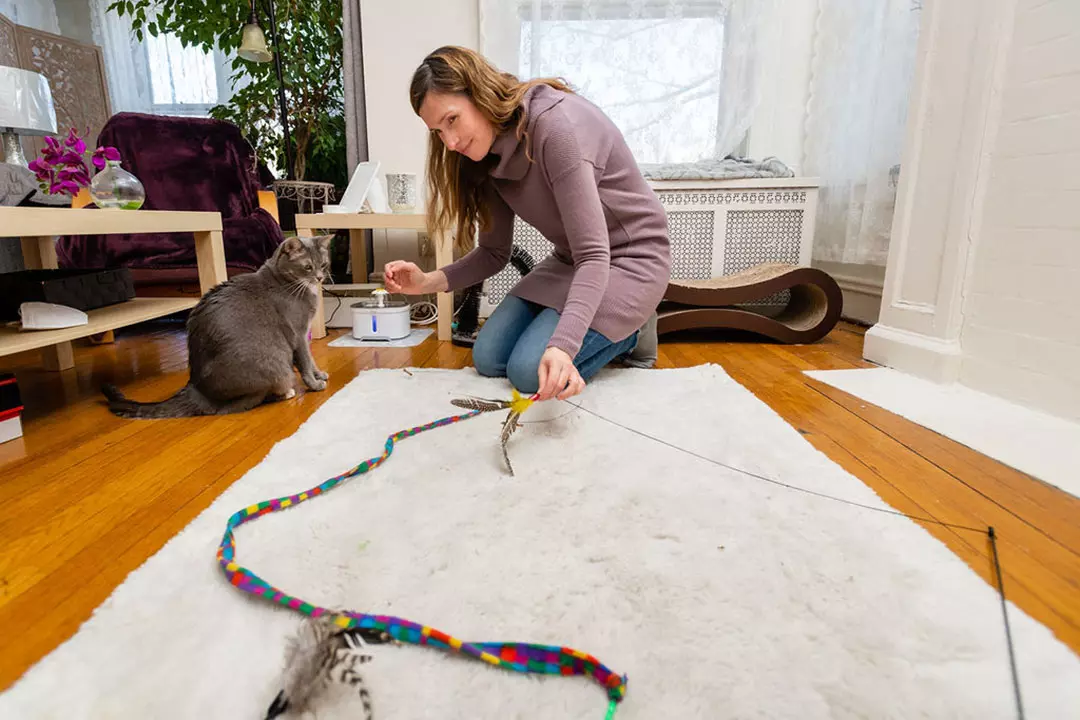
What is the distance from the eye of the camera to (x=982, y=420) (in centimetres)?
131

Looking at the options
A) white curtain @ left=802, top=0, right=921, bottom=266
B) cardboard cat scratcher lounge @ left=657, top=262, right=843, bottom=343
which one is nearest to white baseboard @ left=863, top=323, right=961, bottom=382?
cardboard cat scratcher lounge @ left=657, top=262, right=843, bottom=343

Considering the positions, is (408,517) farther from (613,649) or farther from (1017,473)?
(1017,473)

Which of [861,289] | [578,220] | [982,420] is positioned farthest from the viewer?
[861,289]

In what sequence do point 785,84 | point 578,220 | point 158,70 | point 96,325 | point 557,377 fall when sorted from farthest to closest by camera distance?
point 158,70 → point 785,84 → point 96,325 → point 578,220 → point 557,377

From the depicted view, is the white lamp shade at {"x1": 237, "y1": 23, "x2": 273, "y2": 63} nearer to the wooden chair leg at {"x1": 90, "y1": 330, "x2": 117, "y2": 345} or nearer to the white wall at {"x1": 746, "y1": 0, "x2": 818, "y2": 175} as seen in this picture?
the wooden chair leg at {"x1": 90, "y1": 330, "x2": 117, "y2": 345}

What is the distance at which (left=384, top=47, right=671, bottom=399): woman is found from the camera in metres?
1.16

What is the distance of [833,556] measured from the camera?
751 millimetres

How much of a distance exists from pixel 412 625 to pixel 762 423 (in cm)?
93

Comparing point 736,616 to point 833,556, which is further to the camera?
point 833,556

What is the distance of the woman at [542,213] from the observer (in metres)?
1.16

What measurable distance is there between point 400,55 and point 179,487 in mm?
2369

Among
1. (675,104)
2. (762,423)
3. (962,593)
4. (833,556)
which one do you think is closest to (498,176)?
(762,423)

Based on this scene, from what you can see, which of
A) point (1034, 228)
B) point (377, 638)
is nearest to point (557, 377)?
point (377, 638)

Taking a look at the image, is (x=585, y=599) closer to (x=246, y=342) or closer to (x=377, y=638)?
(x=377, y=638)
